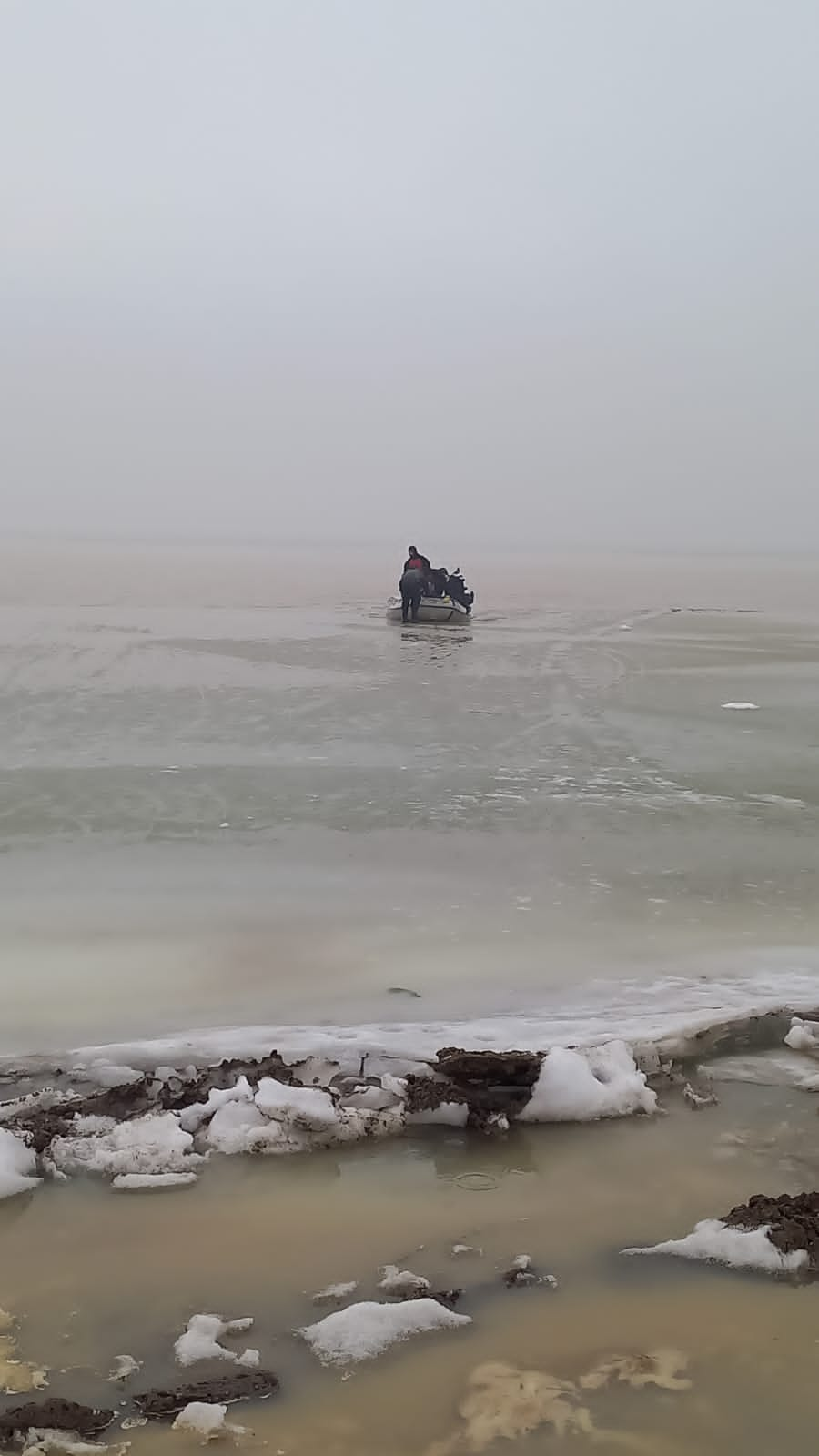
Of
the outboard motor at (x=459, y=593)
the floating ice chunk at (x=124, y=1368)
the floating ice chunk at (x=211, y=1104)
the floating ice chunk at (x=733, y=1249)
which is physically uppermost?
the outboard motor at (x=459, y=593)

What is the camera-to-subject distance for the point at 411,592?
26453mm

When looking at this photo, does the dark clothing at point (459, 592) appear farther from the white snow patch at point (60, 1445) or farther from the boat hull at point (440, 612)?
the white snow patch at point (60, 1445)

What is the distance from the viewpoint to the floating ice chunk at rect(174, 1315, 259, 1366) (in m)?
2.97

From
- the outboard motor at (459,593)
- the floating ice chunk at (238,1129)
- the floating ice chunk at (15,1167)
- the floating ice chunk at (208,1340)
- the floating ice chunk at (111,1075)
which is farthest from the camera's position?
the outboard motor at (459,593)

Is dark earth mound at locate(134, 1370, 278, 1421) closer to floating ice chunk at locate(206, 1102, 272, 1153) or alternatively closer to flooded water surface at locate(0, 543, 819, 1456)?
flooded water surface at locate(0, 543, 819, 1456)

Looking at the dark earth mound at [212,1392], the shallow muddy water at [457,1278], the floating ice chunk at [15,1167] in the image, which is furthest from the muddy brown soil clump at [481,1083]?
the dark earth mound at [212,1392]

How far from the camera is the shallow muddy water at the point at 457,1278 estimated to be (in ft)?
9.08

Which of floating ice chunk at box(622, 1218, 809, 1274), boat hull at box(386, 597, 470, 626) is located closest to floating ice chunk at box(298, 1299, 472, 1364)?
floating ice chunk at box(622, 1218, 809, 1274)

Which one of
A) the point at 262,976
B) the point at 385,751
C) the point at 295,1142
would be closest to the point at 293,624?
the point at 385,751

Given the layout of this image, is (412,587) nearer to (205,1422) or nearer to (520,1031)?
(520,1031)

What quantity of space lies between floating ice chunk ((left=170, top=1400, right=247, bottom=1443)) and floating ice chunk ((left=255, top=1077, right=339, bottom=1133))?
139 cm

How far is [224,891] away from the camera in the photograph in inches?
288

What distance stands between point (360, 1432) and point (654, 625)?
25.4m

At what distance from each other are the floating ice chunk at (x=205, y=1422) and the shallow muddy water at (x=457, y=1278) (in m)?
0.04
